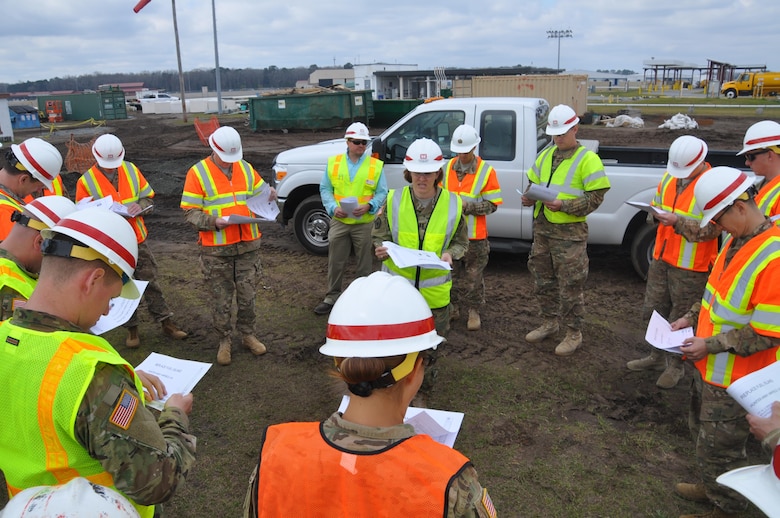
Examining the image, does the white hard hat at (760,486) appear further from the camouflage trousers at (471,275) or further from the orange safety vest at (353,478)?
the camouflage trousers at (471,275)

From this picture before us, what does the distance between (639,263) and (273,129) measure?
20159 mm

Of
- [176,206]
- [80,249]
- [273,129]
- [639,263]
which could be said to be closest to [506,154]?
[639,263]

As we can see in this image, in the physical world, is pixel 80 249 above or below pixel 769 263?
above

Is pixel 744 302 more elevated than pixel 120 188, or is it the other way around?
pixel 120 188

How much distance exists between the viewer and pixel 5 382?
1775mm

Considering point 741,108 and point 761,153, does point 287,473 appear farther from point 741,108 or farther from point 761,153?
point 741,108

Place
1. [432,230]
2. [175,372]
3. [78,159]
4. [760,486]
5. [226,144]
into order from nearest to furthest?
[760,486] → [175,372] → [432,230] → [226,144] → [78,159]

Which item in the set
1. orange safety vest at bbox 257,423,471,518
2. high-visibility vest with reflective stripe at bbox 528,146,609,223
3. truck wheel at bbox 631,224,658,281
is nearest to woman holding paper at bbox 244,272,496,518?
orange safety vest at bbox 257,423,471,518

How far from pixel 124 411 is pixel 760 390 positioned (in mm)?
2571

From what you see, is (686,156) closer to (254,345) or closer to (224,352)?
(254,345)

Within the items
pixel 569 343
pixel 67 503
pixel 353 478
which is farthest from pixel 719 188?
pixel 67 503

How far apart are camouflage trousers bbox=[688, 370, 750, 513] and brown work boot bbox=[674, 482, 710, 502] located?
0.22 m

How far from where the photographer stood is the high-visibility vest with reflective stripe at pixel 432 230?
407 cm

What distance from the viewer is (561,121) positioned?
16.5ft
